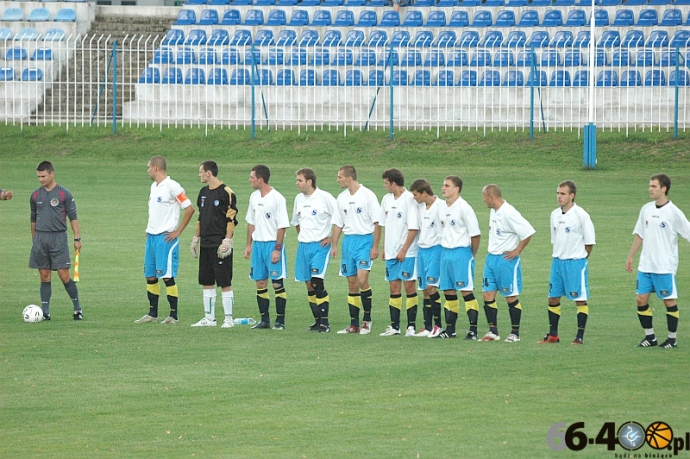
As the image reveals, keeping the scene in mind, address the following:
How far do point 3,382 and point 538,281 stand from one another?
881 centimetres

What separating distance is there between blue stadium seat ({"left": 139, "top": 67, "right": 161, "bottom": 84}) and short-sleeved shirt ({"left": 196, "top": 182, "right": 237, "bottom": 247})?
21.5 m

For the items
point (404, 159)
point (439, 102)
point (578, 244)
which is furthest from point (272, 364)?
point (439, 102)

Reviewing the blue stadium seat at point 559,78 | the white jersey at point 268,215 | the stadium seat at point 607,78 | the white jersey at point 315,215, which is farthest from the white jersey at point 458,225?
the stadium seat at point 607,78

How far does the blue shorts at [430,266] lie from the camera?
1286 centimetres

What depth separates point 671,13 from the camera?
34250 millimetres

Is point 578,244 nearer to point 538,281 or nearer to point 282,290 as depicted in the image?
point 282,290

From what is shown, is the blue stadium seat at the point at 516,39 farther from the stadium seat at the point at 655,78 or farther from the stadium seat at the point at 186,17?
the stadium seat at the point at 186,17

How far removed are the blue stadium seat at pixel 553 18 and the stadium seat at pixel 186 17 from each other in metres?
11.9

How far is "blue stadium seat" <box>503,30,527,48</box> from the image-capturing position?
33.5 metres

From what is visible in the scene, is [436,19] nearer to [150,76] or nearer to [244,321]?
[150,76]

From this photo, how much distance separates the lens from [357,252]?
13.2 m

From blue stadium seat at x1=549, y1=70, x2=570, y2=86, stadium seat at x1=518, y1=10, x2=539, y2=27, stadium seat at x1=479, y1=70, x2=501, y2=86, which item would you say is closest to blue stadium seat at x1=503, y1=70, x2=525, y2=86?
stadium seat at x1=479, y1=70, x2=501, y2=86

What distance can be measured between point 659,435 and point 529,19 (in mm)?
28572

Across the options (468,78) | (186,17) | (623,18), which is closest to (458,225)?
(468,78)
